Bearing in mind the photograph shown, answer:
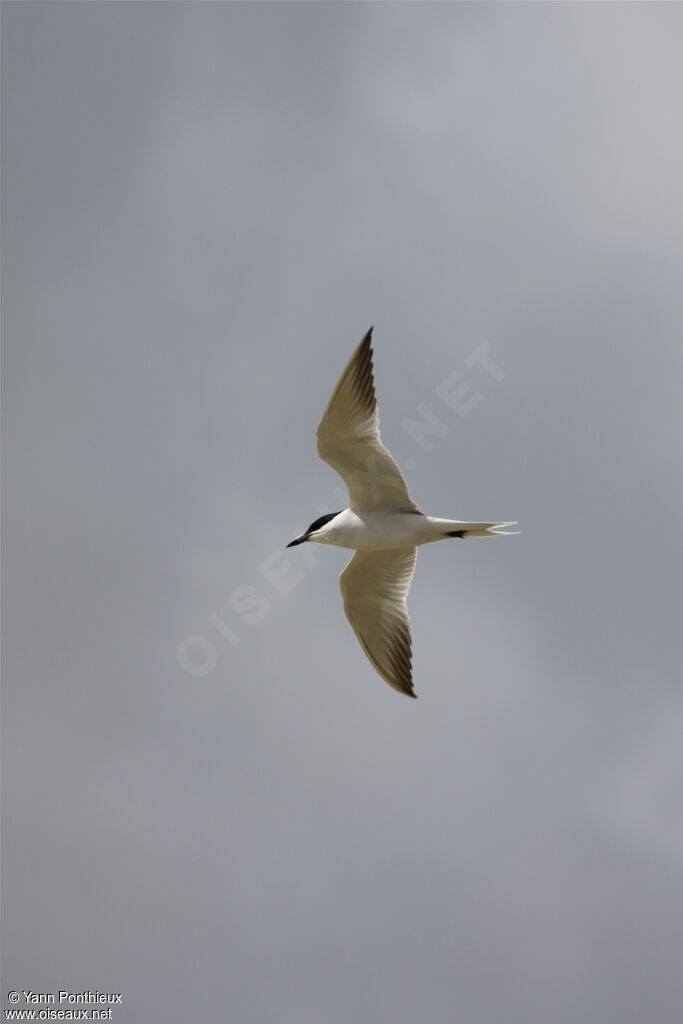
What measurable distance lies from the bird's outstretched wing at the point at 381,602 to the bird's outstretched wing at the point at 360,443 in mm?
1099

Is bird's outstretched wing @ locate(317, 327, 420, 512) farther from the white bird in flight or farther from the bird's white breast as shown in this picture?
the bird's white breast

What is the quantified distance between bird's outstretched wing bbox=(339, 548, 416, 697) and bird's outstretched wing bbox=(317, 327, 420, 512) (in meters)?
1.10

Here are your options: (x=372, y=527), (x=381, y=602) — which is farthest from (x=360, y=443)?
(x=381, y=602)

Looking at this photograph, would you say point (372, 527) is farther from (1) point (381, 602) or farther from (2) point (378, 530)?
(1) point (381, 602)

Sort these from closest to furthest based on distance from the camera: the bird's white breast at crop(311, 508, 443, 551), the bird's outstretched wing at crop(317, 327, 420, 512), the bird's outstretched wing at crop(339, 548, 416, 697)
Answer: the bird's outstretched wing at crop(317, 327, 420, 512), the bird's white breast at crop(311, 508, 443, 551), the bird's outstretched wing at crop(339, 548, 416, 697)

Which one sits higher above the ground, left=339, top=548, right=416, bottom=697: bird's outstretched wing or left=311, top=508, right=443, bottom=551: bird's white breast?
left=311, top=508, right=443, bottom=551: bird's white breast

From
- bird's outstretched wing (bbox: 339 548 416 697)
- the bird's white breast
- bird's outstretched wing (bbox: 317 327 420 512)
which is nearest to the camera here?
bird's outstretched wing (bbox: 317 327 420 512)

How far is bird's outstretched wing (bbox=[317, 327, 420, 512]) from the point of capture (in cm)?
1459

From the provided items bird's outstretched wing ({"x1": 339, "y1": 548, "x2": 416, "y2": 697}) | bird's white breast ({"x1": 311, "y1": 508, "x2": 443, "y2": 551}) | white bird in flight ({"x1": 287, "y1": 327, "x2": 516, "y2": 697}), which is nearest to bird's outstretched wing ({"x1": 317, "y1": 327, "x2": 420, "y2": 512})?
white bird in flight ({"x1": 287, "y1": 327, "x2": 516, "y2": 697})

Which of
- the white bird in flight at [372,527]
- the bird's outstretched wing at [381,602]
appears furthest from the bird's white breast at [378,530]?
the bird's outstretched wing at [381,602]

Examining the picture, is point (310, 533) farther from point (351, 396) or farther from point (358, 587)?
point (351, 396)

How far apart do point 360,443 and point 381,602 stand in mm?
2653

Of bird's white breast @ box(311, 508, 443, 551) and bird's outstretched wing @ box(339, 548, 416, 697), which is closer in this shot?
bird's white breast @ box(311, 508, 443, 551)

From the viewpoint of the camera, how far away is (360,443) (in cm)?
1493
